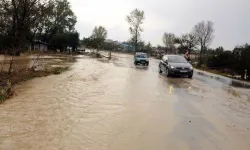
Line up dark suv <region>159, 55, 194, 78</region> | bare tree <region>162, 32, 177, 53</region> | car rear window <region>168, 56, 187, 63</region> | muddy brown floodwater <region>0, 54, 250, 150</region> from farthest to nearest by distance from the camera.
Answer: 1. bare tree <region>162, 32, 177, 53</region>
2. car rear window <region>168, 56, 187, 63</region>
3. dark suv <region>159, 55, 194, 78</region>
4. muddy brown floodwater <region>0, 54, 250, 150</region>

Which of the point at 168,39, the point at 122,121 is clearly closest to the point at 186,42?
the point at 168,39

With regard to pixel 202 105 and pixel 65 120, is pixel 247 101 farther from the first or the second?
pixel 65 120

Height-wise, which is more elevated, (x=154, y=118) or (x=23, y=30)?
(x=23, y=30)

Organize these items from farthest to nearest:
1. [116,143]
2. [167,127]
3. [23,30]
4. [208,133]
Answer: [23,30] → [167,127] → [208,133] → [116,143]

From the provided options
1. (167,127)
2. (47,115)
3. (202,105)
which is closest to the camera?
(167,127)

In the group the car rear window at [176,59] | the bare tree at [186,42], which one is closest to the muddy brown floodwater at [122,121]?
the car rear window at [176,59]

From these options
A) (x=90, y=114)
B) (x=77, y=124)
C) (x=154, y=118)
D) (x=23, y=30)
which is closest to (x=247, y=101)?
(x=154, y=118)

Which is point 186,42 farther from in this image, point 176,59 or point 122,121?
point 122,121

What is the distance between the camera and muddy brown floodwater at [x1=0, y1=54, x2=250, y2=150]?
677 cm

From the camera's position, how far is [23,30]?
4662cm

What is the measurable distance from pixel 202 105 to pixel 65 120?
5434 mm

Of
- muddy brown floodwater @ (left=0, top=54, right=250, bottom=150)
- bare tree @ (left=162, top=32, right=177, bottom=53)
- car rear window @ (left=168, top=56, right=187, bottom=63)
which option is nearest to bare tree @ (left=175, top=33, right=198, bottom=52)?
bare tree @ (left=162, top=32, right=177, bottom=53)

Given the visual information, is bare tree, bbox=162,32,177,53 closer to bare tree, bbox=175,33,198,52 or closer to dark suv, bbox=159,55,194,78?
bare tree, bbox=175,33,198,52

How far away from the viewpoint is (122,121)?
8719 millimetres
